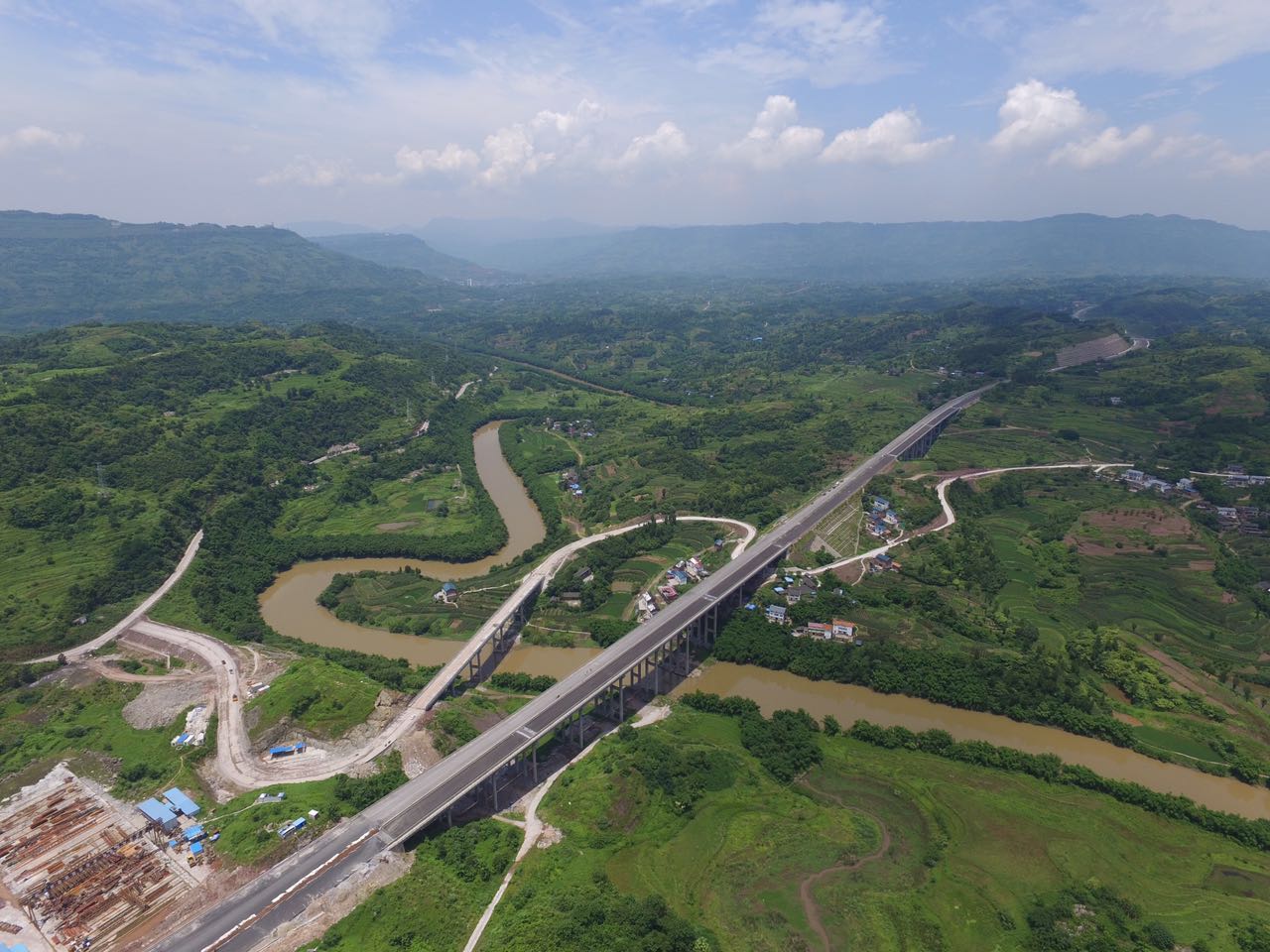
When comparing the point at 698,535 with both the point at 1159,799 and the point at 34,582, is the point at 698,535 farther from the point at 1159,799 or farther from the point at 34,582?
the point at 34,582

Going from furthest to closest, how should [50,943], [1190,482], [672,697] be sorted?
1. [1190,482]
2. [672,697]
3. [50,943]

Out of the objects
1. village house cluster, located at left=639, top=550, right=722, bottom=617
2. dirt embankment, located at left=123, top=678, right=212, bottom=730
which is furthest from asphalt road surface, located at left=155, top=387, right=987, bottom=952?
dirt embankment, located at left=123, top=678, right=212, bottom=730

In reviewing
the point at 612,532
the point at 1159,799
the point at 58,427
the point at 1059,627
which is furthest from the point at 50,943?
the point at 58,427

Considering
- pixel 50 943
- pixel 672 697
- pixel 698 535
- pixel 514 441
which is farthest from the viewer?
pixel 514 441

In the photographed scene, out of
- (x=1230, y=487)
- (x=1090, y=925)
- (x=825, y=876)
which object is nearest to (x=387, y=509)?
(x=825, y=876)

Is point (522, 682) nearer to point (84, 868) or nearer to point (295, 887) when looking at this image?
point (295, 887)
